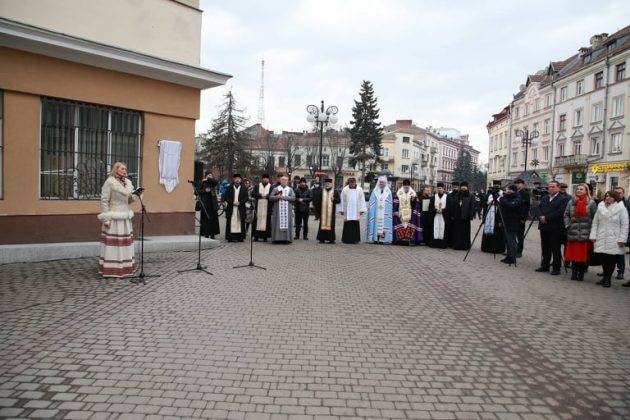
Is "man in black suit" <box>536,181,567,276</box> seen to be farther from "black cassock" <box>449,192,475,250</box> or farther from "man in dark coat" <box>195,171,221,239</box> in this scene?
"man in dark coat" <box>195,171,221,239</box>

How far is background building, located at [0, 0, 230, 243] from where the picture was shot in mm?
9398

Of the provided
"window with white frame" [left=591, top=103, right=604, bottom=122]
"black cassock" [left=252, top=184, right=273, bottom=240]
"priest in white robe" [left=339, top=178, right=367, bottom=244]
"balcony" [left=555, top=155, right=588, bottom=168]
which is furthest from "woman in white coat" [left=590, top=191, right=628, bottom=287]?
"window with white frame" [left=591, top=103, right=604, bottom=122]

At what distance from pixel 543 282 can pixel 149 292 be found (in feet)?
24.3

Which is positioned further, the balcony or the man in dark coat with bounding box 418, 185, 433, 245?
the balcony

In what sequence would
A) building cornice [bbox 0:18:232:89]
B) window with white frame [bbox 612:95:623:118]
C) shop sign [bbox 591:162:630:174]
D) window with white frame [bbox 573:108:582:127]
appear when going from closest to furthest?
building cornice [bbox 0:18:232:89]
shop sign [bbox 591:162:630:174]
window with white frame [bbox 612:95:623:118]
window with white frame [bbox 573:108:582:127]

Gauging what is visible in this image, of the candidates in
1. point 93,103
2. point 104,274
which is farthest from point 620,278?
point 93,103

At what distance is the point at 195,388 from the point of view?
4117 millimetres

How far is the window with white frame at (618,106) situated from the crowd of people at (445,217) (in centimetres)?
3490

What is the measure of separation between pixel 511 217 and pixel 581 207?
7.04 feet

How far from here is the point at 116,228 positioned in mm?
8336

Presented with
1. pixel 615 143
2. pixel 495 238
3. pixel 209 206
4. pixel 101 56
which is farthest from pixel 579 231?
pixel 615 143

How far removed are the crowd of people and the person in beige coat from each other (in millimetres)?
2234

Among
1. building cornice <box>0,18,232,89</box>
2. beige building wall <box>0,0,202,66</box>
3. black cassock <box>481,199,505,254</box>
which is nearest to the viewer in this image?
building cornice <box>0,18,232,89</box>

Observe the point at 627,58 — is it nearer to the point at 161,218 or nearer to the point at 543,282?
the point at 543,282
